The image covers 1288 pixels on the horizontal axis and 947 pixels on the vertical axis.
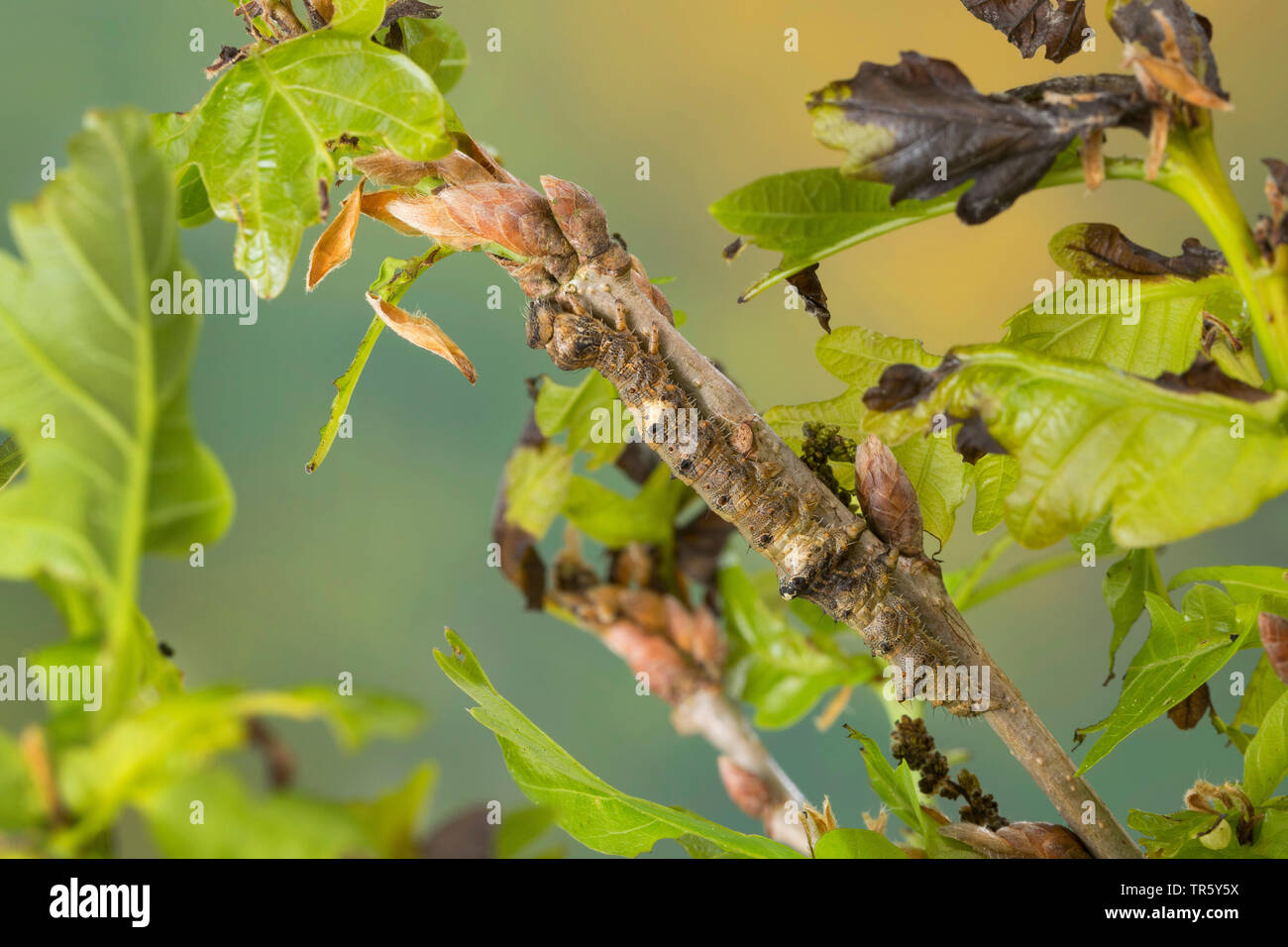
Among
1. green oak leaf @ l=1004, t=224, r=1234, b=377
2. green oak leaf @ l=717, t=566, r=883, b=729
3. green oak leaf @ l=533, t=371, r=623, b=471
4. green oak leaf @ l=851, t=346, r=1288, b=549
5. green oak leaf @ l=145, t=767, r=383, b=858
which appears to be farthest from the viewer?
green oak leaf @ l=717, t=566, r=883, b=729

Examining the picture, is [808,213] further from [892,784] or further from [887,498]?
[892,784]

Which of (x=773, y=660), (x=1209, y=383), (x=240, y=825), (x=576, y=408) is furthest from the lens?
(x=773, y=660)

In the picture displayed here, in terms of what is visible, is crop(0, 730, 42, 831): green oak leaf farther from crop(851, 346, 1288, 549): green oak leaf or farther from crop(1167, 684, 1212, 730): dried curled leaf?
crop(1167, 684, 1212, 730): dried curled leaf

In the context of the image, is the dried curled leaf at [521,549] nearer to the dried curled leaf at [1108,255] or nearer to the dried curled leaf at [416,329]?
the dried curled leaf at [416,329]

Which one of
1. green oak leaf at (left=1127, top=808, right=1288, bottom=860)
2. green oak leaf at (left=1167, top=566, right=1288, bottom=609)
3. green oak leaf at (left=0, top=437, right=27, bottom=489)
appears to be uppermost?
green oak leaf at (left=0, top=437, right=27, bottom=489)

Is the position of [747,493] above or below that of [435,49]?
below

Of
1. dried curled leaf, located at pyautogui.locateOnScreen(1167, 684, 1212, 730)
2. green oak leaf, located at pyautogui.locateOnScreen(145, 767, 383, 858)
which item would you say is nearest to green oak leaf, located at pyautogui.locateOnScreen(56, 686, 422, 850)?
green oak leaf, located at pyautogui.locateOnScreen(145, 767, 383, 858)

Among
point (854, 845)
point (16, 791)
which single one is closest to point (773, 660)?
point (854, 845)
